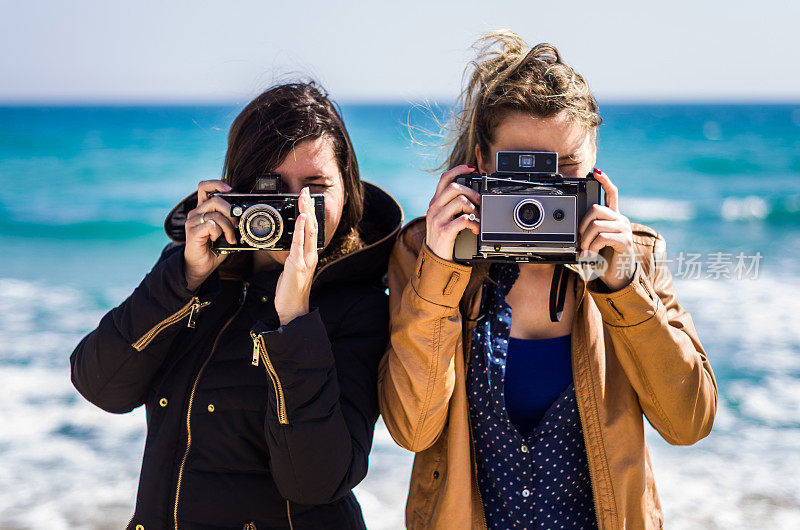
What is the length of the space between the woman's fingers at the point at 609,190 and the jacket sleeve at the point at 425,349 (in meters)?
0.40

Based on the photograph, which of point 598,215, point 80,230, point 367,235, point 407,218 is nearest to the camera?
point 598,215

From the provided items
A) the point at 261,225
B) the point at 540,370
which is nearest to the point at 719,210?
the point at 540,370

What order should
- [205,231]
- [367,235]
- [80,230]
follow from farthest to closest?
[80,230] → [367,235] → [205,231]

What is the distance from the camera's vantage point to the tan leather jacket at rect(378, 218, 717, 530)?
170 cm

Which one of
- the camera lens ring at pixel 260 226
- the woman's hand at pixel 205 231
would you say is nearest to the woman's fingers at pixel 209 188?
the woman's hand at pixel 205 231

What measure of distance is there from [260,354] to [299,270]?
8.6 inches

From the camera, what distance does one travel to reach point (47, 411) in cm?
512

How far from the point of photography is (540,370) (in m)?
1.81

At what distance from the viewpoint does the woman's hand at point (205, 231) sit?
188cm

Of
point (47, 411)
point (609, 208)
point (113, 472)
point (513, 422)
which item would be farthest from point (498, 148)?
point (47, 411)

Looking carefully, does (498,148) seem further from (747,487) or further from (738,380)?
(738,380)

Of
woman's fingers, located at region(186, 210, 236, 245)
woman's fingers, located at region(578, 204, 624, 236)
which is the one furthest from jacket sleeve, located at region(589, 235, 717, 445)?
woman's fingers, located at region(186, 210, 236, 245)

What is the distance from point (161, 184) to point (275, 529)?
49.1ft

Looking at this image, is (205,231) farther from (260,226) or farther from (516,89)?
(516,89)
